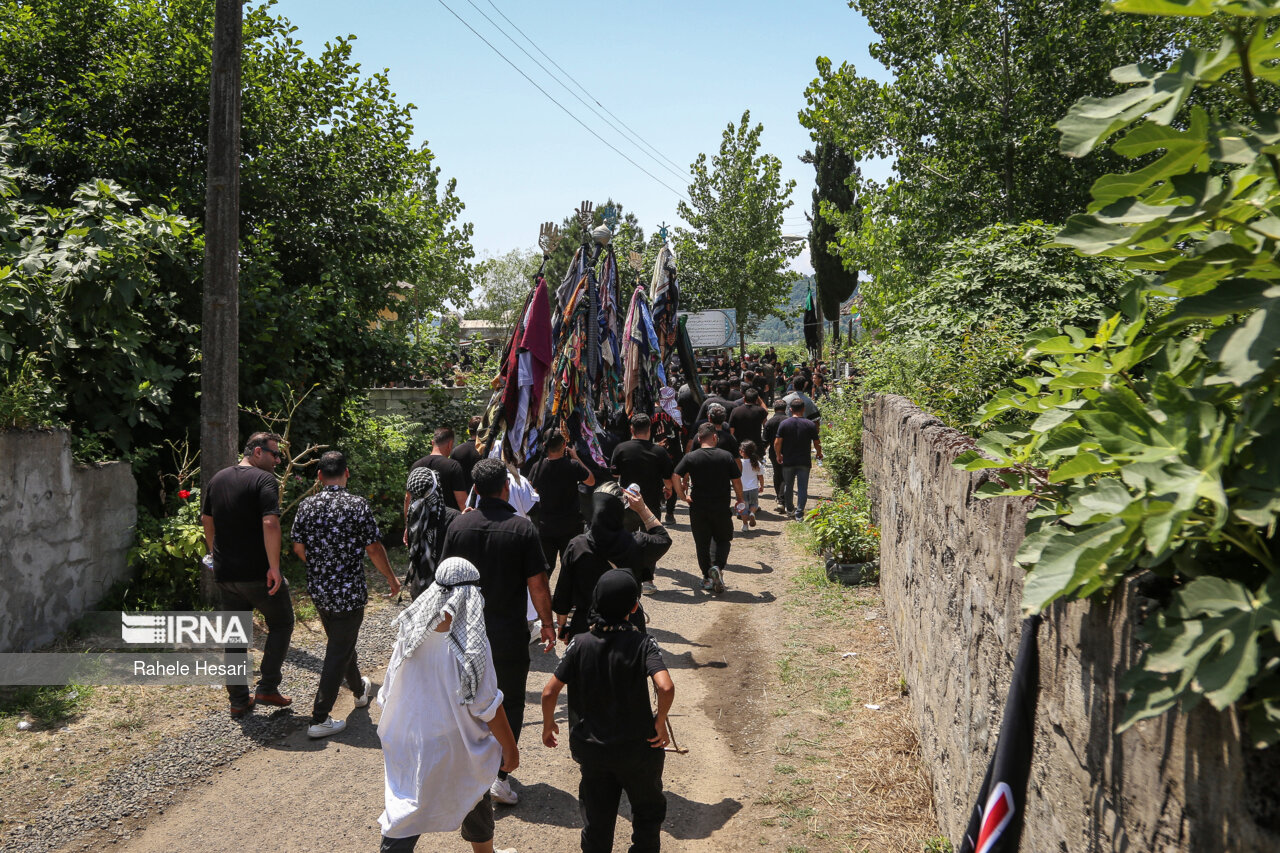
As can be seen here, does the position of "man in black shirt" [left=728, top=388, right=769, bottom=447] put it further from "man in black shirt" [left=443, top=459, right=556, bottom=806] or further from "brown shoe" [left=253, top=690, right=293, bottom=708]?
"man in black shirt" [left=443, top=459, right=556, bottom=806]

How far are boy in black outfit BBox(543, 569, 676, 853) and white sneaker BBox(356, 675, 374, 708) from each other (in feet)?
10.1

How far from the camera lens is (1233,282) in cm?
152

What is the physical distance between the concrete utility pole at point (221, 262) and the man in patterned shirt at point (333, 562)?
7.65 ft

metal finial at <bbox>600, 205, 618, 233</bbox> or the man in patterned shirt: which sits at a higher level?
metal finial at <bbox>600, 205, 618, 233</bbox>

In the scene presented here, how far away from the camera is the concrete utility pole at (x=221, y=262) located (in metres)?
7.59

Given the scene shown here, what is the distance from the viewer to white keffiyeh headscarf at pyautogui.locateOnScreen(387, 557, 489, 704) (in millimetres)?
3773

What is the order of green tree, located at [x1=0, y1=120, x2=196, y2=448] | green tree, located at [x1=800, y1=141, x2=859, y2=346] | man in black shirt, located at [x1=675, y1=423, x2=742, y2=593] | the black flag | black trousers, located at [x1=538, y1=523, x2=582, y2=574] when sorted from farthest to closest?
1. green tree, located at [x1=800, y1=141, x2=859, y2=346]
2. man in black shirt, located at [x1=675, y1=423, x2=742, y2=593]
3. black trousers, located at [x1=538, y1=523, x2=582, y2=574]
4. green tree, located at [x1=0, y1=120, x2=196, y2=448]
5. the black flag

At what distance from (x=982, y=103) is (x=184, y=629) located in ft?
38.2

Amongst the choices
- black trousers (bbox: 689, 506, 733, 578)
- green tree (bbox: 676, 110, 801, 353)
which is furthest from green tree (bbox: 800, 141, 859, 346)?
black trousers (bbox: 689, 506, 733, 578)

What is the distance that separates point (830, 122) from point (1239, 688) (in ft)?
49.6

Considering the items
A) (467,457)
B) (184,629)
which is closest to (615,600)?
(467,457)

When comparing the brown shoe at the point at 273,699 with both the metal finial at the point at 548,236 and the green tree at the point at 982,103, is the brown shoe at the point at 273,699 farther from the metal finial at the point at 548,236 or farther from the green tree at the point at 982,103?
the green tree at the point at 982,103

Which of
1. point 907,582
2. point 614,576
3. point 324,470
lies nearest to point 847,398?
point 907,582

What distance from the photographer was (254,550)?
6.27 meters
